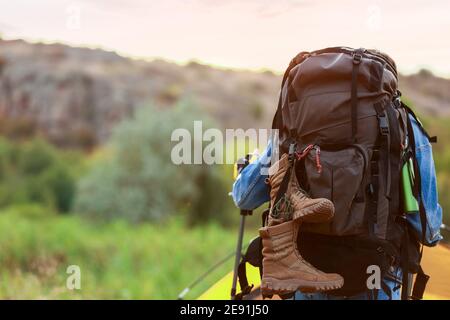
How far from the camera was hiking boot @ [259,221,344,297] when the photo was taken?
2480mm

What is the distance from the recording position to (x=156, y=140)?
71.7ft

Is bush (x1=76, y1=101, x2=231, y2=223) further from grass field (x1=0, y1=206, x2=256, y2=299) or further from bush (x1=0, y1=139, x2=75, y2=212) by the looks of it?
bush (x1=0, y1=139, x2=75, y2=212)

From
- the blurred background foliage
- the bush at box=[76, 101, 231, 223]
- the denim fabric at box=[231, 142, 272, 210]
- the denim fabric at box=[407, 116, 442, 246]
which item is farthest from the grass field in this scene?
the denim fabric at box=[407, 116, 442, 246]

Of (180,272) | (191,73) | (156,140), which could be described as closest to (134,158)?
(156,140)

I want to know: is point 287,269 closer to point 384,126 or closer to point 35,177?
point 384,126

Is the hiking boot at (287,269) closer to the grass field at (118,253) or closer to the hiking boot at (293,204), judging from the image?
the hiking boot at (293,204)

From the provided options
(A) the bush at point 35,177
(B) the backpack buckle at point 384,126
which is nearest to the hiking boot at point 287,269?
(B) the backpack buckle at point 384,126

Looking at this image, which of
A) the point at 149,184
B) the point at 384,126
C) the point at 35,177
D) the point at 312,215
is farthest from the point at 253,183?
the point at 35,177

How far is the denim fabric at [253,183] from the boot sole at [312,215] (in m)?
0.38

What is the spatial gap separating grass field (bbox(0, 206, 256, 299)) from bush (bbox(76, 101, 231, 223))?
0.84 meters

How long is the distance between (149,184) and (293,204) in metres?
19.3

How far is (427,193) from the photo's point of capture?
8.60 ft

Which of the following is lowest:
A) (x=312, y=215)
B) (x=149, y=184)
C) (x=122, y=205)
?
(x=122, y=205)
